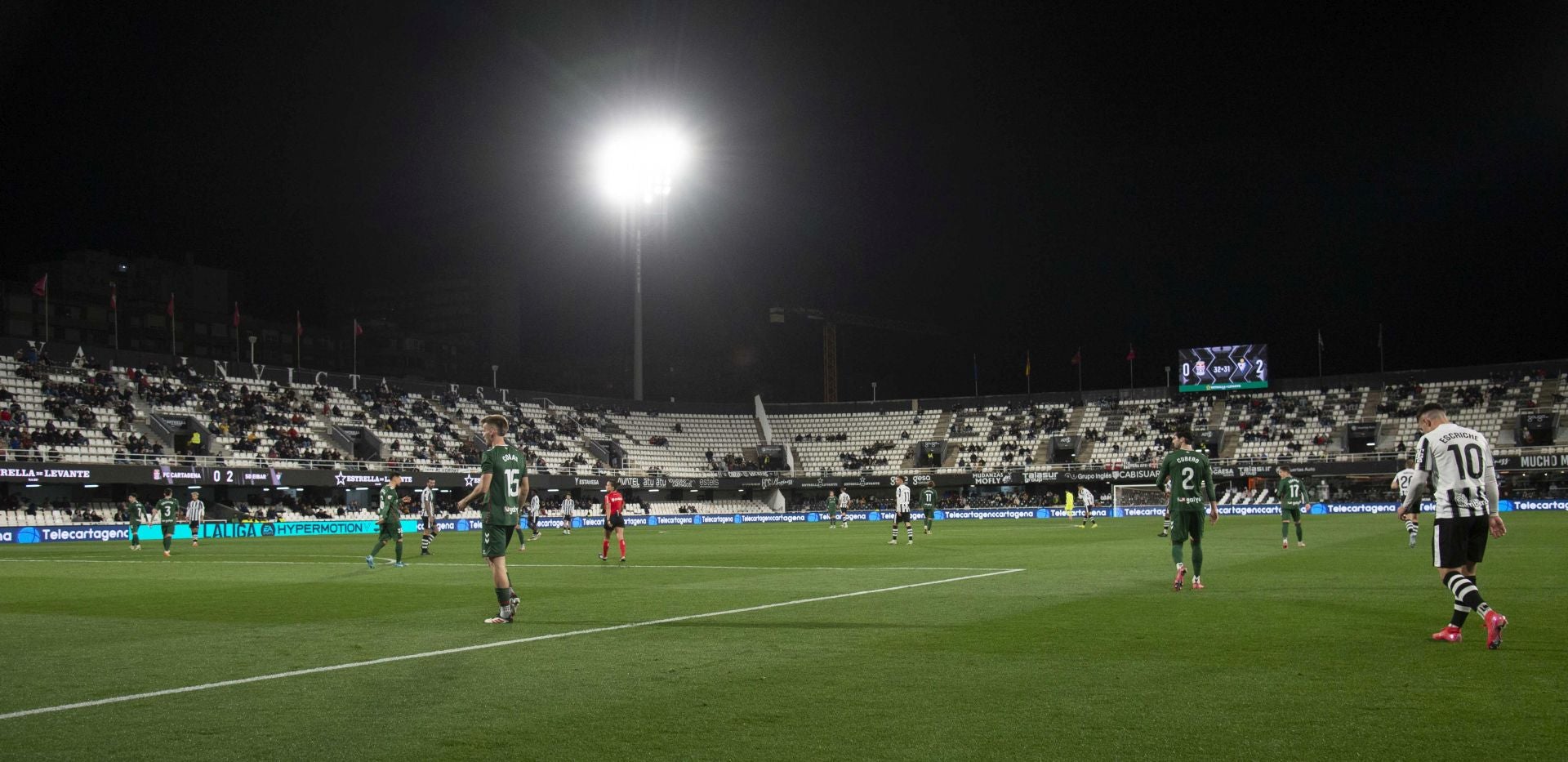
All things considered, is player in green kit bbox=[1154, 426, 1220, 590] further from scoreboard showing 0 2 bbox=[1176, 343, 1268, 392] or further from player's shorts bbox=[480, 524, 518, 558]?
scoreboard showing 0 2 bbox=[1176, 343, 1268, 392]

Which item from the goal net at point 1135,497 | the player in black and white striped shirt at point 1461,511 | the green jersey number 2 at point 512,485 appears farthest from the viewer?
the goal net at point 1135,497

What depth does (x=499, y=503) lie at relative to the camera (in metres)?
13.7

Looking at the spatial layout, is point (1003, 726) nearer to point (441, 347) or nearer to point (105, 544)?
point (105, 544)

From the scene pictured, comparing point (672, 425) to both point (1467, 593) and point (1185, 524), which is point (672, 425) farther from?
point (1467, 593)

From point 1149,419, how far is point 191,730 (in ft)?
275

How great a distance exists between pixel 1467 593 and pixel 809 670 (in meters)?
5.98

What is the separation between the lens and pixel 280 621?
14.3m

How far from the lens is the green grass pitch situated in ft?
22.6

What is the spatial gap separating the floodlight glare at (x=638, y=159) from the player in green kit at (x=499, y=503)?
51.6m

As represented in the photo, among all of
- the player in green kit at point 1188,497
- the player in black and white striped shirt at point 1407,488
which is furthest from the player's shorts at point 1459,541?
the player in green kit at point 1188,497

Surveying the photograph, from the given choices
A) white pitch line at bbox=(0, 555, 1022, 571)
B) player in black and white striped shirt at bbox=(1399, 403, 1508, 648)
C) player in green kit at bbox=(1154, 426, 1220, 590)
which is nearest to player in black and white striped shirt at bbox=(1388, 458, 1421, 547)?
player in black and white striped shirt at bbox=(1399, 403, 1508, 648)

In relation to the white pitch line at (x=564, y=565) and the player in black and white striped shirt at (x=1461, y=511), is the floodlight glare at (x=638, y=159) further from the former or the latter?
the player in black and white striped shirt at (x=1461, y=511)

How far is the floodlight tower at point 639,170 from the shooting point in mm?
63875

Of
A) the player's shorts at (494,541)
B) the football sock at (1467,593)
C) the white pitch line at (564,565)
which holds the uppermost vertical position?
the player's shorts at (494,541)
